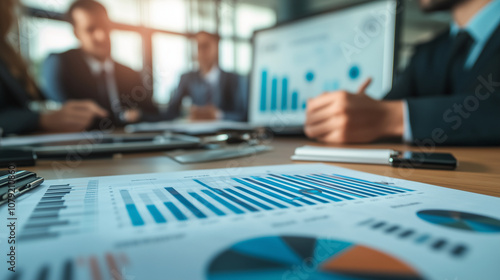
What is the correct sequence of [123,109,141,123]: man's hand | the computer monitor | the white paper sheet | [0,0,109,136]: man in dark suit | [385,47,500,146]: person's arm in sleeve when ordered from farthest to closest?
[123,109,141,123]: man's hand, [0,0,109,136]: man in dark suit, the white paper sheet, the computer monitor, [385,47,500,146]: person's arm in sleeve

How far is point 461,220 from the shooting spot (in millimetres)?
168

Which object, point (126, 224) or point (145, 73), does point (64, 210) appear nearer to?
point (126, 224)

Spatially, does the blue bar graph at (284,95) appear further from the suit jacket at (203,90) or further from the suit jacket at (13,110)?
the suit jacket at (203,90)

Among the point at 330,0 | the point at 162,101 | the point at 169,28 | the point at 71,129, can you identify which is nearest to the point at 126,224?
the point at 71,129

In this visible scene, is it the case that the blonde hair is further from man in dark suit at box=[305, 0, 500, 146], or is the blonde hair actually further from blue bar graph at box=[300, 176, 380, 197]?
blue bar graph at box=[300, 176, 380, 197]

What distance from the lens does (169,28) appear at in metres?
4.13

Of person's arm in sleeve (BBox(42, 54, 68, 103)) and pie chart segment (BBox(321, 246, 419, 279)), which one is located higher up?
person's arm in sleeve (BBox(42, 54, 68, 103))

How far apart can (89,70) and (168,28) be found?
7.70ft

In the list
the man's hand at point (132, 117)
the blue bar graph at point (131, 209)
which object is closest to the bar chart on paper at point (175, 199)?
the blue bar graph at point (131, 209)

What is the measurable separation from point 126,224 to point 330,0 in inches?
214

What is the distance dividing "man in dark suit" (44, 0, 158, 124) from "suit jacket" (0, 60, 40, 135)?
75 cm

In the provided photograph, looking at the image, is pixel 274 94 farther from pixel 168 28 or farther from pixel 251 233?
pixel 168 28

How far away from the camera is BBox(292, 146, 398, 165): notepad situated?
377 mm

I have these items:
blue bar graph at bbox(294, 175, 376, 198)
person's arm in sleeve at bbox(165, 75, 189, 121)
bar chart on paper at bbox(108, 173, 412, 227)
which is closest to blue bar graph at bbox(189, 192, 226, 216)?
bar chart on paper at bbox(108, 173, 412, 227)
